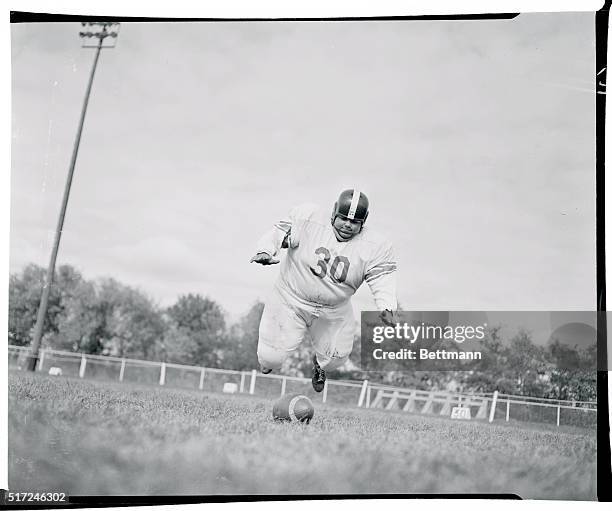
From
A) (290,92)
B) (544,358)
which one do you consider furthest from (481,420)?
(290,92)

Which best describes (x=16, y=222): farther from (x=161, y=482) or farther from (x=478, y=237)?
(x=478, y=237)

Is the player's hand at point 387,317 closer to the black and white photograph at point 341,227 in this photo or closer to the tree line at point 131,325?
the black and white photograph at point 341,227

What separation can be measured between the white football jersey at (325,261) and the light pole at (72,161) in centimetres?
99

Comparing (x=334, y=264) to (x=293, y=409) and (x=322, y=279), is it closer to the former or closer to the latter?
(x=322, y=279)

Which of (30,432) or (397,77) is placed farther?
(397,77)

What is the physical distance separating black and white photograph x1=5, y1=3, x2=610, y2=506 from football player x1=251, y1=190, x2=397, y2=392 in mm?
10

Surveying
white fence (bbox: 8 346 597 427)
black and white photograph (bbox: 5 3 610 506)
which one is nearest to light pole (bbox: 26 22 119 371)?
black and white photograph (bbox: 5 3 610 506)

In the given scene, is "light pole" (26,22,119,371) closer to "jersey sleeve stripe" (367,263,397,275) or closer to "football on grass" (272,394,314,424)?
"football on grass" (272,394,314,424)

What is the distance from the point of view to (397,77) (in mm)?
3600

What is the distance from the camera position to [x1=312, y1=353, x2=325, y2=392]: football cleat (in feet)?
11.7

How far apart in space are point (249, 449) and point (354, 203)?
Answer: 4.32 feet

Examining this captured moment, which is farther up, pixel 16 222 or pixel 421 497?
pixel 16 222

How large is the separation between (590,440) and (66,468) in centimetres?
259

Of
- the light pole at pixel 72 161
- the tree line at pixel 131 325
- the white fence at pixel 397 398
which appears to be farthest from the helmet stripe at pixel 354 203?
the light pole at pixel 72 161
